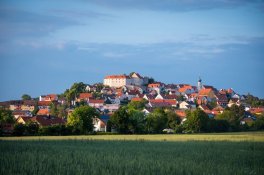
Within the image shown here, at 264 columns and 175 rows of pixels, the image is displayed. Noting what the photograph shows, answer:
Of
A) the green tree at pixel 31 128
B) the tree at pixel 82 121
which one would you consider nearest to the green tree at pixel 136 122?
the tree at pixel 82 121

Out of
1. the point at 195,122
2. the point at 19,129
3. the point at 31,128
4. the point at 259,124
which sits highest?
the point at 195,122

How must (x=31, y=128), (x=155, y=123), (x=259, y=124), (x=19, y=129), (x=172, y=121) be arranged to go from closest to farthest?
(x=19, y=129) → (x=31, y=128) → (x=155, y=123) → (x=172, y=121) → (x=259, y=124)

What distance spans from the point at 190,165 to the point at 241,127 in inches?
2692

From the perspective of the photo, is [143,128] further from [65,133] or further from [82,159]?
[82,159]

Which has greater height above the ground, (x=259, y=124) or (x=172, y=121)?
(x=172, y=121)

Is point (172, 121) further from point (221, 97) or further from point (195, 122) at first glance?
point (221, 97)

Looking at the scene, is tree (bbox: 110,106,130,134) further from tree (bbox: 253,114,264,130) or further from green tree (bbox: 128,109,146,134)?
tree (bbox: 253,114,264,130)

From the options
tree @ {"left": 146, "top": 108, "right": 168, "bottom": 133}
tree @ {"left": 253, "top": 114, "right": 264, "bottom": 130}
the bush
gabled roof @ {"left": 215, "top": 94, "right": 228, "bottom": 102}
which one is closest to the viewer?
the bush

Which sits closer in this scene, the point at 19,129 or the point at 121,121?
the point at 19,129

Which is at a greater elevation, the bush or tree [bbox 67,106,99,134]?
tree [bbox 67,106,99,134]

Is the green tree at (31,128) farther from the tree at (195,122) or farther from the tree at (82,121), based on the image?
the tree at (195,122)

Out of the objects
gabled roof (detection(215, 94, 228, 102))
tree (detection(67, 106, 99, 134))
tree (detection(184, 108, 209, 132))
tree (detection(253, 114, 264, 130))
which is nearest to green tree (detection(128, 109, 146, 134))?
tree (detection(67, 106, 99, 134))

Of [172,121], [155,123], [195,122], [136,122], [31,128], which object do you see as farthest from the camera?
[172,121]

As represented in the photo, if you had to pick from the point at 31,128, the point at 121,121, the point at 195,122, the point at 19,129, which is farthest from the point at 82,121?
the point at 195,122
